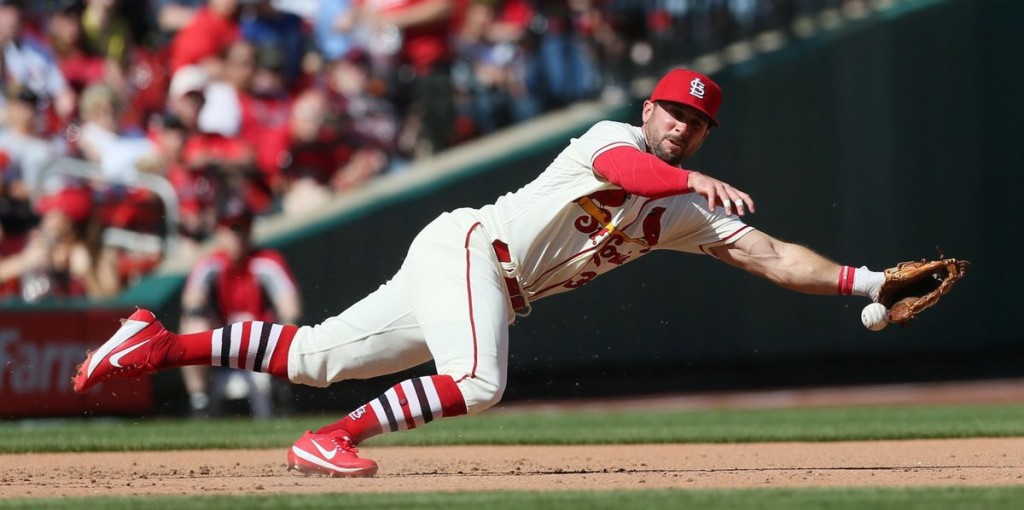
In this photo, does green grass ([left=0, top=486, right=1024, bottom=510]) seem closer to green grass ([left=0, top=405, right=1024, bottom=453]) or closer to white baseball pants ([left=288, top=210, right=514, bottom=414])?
white baseball pants ([left=288, top=210, right=514, bottom=414])

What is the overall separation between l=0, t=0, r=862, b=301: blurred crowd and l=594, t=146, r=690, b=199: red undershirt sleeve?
225 inches

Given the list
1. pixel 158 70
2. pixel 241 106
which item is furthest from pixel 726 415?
pixel 158 70

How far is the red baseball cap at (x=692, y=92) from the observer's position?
5.78 m

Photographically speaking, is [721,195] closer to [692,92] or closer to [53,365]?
[692,92]

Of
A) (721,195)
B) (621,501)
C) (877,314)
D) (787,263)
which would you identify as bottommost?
(621,501)

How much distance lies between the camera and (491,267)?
6.01 metres

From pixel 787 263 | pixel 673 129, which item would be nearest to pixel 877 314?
pixel 787 263

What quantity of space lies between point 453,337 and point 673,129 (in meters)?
1.22

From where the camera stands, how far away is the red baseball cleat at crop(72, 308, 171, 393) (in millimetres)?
6238

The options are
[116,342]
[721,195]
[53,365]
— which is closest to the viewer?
[721,195]

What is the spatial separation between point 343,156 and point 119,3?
2.45 metres

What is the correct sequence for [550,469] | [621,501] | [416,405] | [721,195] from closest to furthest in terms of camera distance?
[621,501], [721,195], [416,405], [550,469]

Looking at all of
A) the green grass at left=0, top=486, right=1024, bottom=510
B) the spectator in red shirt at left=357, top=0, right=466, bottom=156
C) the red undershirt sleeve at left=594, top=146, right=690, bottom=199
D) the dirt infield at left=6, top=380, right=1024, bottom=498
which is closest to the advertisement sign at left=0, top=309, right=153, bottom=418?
the dirt infield at left=6, top=380, right=1024, bottom=498

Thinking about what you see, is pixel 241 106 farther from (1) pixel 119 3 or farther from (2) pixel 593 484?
(2) pixel 593 484
